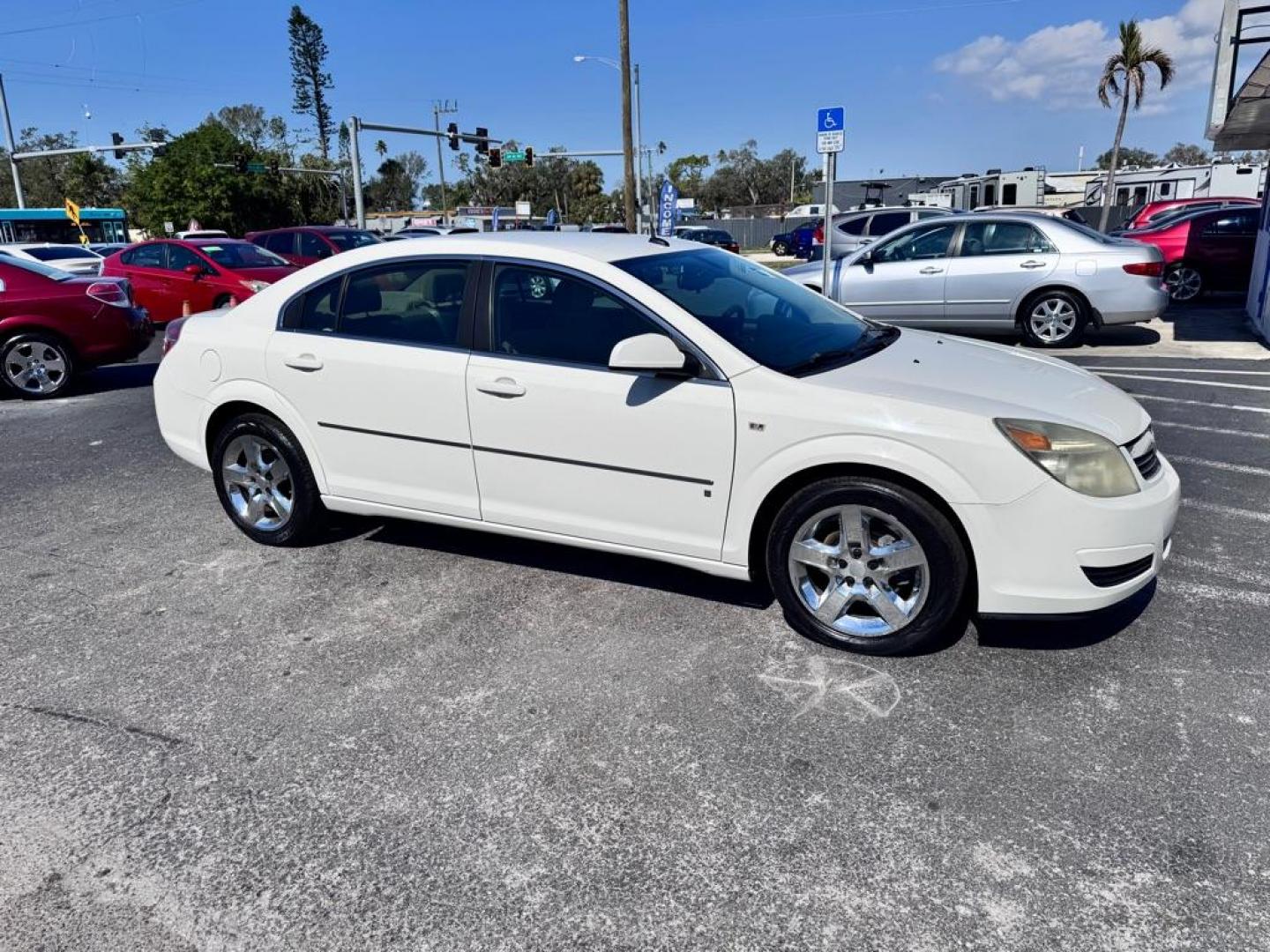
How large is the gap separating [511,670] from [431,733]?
470 mm

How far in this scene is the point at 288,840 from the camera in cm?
261

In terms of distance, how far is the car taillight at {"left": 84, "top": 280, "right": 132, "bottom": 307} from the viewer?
9.35 meters

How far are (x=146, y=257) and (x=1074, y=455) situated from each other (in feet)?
48.6

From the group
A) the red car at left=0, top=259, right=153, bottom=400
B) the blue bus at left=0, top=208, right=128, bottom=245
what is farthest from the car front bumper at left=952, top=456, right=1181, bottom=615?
the blue bus at left=0, top=208, right=128, bottom=245

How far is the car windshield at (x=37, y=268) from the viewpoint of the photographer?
30.4 ft

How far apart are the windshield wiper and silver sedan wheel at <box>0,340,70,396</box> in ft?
28.2

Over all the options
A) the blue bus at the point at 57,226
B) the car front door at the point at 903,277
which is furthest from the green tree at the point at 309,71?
the car front door at the point at 903,277

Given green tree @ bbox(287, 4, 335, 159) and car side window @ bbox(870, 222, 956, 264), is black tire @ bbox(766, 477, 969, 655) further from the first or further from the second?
green tree @ bbox(287, 4, 335, 159)

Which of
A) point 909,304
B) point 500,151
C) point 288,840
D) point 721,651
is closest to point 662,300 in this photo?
point 721,651

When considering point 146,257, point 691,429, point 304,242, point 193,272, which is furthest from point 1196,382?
point 304,242

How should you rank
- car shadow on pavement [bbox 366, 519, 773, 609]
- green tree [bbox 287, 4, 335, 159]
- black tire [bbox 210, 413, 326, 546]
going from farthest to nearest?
green tree [bbox 287, 4, 335, 159]
black tire [bbox 210, 413, 326, 546]
car shadow on pavement [bbox 366, 519, 773, 609]

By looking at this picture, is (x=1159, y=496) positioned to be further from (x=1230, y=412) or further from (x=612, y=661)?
(x=1230, y=412)

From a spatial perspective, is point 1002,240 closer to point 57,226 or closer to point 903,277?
point 903,277

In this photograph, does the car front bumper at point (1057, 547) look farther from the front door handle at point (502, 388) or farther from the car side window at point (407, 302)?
the car side window at point (407, 302)
